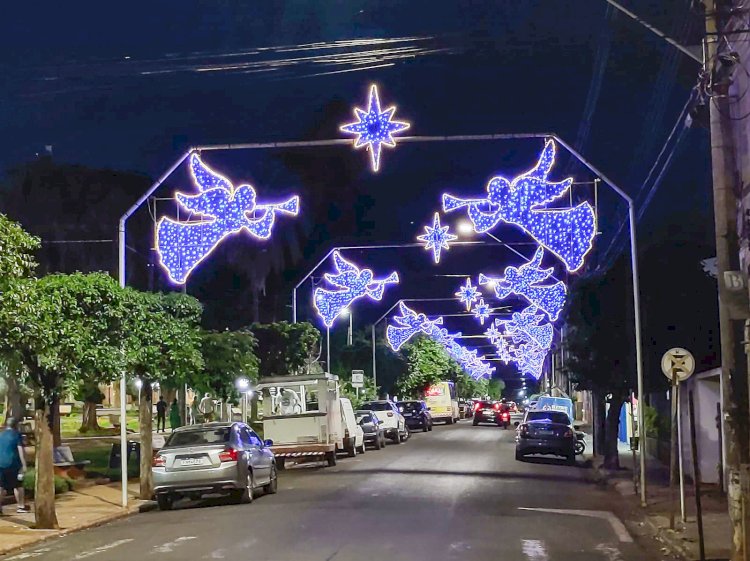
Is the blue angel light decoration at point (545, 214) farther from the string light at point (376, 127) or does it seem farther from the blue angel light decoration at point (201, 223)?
the blue angel light decoration at point (201, 223)

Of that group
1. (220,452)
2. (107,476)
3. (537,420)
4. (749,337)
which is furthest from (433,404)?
(749,337)

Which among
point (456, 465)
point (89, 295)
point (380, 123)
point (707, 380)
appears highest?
point (380, 123)

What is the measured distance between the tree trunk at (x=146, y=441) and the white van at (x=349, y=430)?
10.8m

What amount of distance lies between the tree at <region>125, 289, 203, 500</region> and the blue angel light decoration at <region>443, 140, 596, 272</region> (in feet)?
21.7

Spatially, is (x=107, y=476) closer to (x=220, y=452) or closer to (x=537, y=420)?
(x=220, y=452)

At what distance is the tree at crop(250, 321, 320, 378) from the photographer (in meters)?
38.9

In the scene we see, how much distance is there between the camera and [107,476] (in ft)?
84.4

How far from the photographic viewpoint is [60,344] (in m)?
Result: 15.8

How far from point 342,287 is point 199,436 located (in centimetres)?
2039

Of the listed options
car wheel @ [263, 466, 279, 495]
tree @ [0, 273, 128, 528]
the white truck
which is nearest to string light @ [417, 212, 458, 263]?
the white truck

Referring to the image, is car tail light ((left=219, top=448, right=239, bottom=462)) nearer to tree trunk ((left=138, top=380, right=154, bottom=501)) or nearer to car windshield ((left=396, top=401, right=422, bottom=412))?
tree trunk ((left=138, top=380, right=154, bottom=501))

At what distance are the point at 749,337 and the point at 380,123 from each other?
26.4 ft

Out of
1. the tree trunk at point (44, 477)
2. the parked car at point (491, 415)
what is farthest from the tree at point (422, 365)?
the tree trunk at point (44, 477)

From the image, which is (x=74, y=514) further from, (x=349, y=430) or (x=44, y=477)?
(x=349, y=430)
